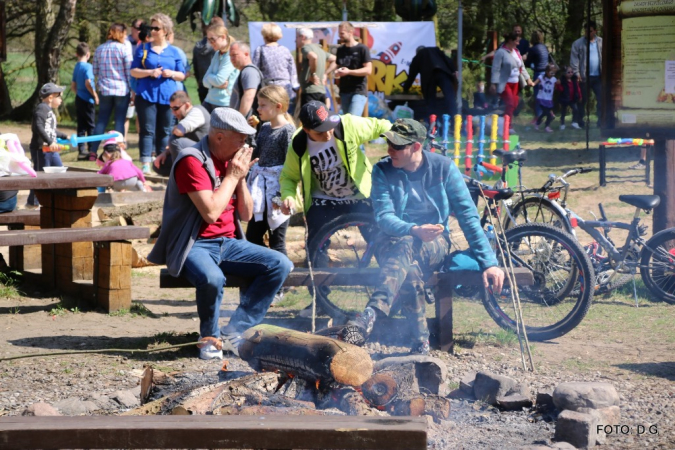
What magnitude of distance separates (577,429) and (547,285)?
92.6 inches

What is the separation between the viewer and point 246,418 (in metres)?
3.23

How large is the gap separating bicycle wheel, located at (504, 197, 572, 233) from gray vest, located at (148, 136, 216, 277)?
2999mm

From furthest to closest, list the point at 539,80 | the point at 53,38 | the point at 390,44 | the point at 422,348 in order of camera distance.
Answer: the point at 539,80
the point at 53,38
the point at 390,44
the point at 422,348

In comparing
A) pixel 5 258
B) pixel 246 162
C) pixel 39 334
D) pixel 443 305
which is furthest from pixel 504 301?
pixel 5 258

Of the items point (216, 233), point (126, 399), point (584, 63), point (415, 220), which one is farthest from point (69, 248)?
point (584, 63)

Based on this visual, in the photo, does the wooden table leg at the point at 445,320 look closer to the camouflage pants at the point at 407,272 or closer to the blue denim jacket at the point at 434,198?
the camouflage pants at the point at 407,272

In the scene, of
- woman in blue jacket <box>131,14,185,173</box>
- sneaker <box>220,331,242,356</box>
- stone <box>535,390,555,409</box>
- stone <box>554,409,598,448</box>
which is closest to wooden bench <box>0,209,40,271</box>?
sneaker <box>220,331,242,356</box>

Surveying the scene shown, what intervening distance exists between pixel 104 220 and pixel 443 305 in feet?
13.4

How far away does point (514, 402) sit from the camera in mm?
4613

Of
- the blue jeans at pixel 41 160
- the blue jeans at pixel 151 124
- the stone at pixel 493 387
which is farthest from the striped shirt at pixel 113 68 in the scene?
the stone at pixel 493 387

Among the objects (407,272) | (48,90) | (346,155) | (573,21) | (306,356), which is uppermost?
(573,21)

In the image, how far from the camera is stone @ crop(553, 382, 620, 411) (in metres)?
4.38

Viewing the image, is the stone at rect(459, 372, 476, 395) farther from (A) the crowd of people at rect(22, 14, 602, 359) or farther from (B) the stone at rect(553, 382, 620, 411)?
(A) the crowd of people at rect(22, 14, 602, 359)

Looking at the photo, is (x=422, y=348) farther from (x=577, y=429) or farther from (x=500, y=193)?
(x=500, y=193)
